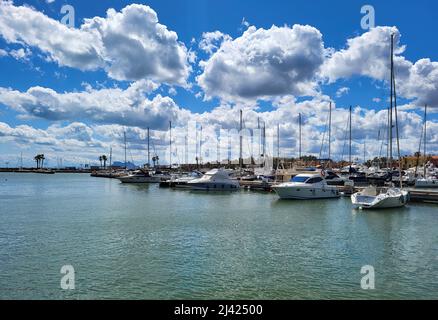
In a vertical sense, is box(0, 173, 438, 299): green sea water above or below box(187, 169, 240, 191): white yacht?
below

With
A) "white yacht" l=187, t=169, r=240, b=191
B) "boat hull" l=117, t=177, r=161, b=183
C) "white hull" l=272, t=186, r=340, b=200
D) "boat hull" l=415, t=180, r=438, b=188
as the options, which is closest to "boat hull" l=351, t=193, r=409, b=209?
"white hull" l=272, t=186, r=340, b=200

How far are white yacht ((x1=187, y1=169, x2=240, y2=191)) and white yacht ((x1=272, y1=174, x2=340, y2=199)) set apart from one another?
2307 cm

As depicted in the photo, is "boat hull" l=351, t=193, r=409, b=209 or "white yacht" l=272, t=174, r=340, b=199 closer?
"boat hull" l=351, t=193, r=409, b=209

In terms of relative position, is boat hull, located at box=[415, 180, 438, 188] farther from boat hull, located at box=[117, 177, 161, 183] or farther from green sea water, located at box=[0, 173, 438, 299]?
boat hull, located at box=[117, 177, 161, 183]

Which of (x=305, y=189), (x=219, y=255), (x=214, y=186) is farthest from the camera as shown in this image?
(x=214, y=186)

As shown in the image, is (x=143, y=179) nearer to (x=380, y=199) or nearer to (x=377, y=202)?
(x=377, y=202)

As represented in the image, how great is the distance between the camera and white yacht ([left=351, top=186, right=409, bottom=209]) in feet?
147

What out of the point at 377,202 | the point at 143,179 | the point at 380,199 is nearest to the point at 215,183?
the point at 143,179

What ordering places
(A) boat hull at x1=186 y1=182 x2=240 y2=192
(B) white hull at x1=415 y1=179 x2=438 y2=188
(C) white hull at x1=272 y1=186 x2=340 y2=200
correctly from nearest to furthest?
(C) white hull at x1=272 y1=186 x2=340 y2=200
(B) white hull at x1=415 y1=179 x2=438 y2=188
(A) boat hull at x1=186 y1=182 x2=240 y2=192

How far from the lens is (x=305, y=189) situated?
5712 centimetres

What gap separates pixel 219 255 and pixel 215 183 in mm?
56638
